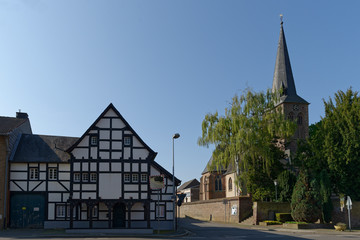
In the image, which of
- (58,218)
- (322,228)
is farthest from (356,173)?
Result: (58,218)

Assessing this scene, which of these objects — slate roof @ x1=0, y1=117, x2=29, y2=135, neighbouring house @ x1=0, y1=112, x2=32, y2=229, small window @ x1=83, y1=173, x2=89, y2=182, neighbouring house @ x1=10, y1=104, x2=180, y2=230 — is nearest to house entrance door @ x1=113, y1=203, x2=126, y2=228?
Answer: neighbouring house @ x1=10, y1=104, x2=180, y2=230

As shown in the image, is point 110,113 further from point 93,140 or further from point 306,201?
point 306,201

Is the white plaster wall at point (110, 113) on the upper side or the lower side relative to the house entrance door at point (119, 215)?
upper

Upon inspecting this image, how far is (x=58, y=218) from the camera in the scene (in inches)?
1358

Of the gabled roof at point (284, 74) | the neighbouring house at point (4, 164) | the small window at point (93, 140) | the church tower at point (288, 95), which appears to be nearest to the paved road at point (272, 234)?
the small window at point (93, 140)

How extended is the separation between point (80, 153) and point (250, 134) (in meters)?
18.4

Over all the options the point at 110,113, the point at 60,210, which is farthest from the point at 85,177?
the point at 110,113

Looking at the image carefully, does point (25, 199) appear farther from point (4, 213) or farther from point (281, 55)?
point (281, 55)

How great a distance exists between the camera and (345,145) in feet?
128

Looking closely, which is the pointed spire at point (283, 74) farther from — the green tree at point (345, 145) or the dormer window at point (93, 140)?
the dormer window at point (93, 140)

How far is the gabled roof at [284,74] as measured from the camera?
234 feet

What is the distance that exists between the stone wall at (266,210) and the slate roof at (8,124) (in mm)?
24164

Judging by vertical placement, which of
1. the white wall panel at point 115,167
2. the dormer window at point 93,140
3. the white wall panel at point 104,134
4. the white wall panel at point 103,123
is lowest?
the white wall panel at point 115,167

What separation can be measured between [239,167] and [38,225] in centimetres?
2214
